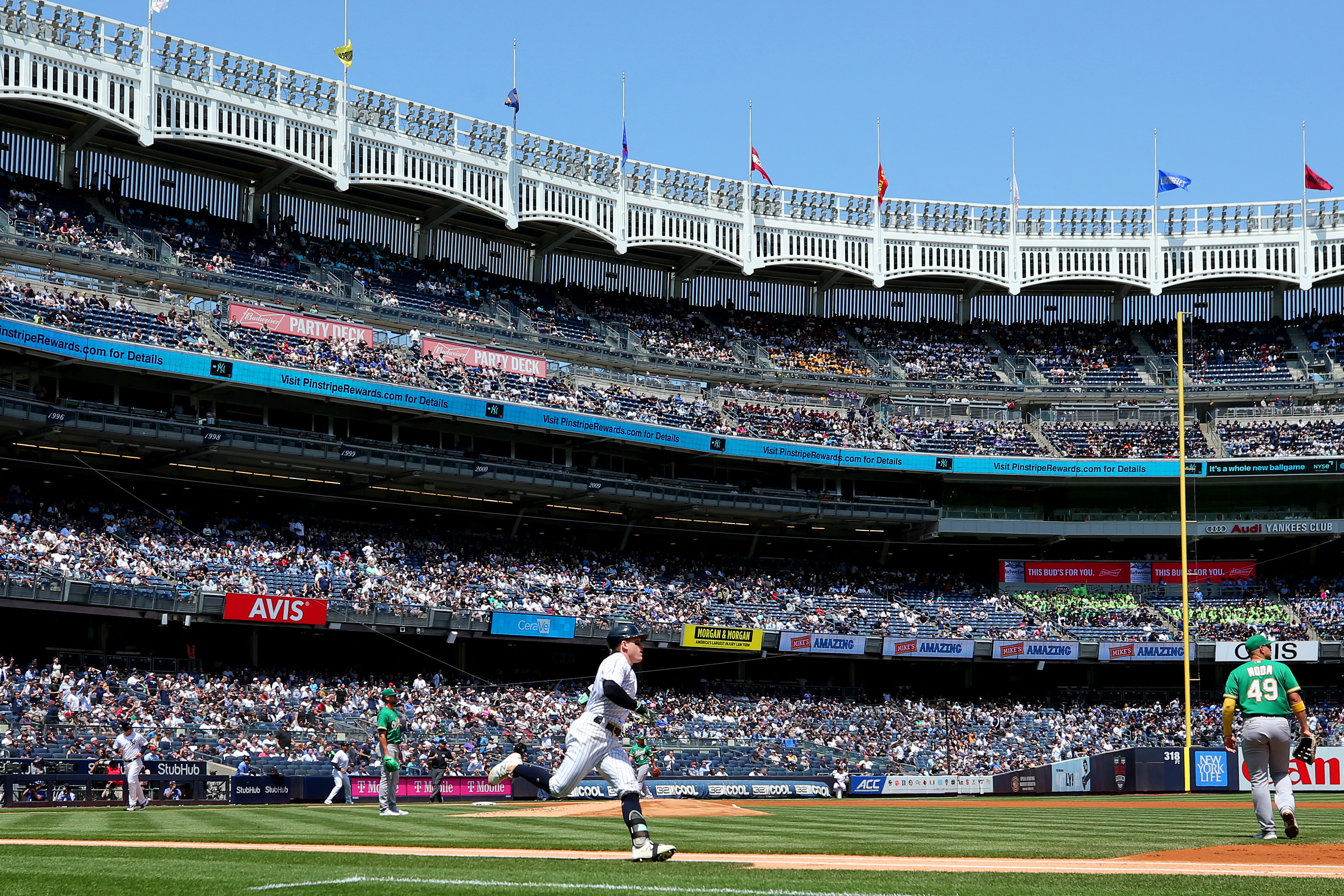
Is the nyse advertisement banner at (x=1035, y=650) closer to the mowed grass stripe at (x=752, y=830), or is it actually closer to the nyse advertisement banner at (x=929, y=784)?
the nyse advertisement banner at (x=929, y=784)

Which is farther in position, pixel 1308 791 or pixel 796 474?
pixel 796 474

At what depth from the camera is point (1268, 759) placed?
44.4ft

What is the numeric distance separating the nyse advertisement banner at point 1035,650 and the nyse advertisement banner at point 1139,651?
114 cm

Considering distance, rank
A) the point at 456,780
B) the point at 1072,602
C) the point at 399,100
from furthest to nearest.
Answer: the point at 1072,602 < the point at 399,100 < the point at 456,780

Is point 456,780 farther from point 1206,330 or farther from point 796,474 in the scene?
point 1206,330

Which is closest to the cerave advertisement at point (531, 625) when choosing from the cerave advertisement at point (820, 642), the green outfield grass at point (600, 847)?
the cerave advertisement at point (820, 642)

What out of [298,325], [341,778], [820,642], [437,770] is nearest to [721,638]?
[820,642]

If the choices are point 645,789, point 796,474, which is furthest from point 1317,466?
point 645,789

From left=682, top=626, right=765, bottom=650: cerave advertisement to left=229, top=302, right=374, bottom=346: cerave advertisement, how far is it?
51.2 feet

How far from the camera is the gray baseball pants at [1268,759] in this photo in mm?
13312

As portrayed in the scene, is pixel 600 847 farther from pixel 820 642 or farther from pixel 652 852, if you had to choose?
pixel 820 642

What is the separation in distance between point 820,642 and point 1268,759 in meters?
36.6

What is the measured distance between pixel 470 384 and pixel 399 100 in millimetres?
12369

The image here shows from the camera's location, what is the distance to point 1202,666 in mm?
53625
